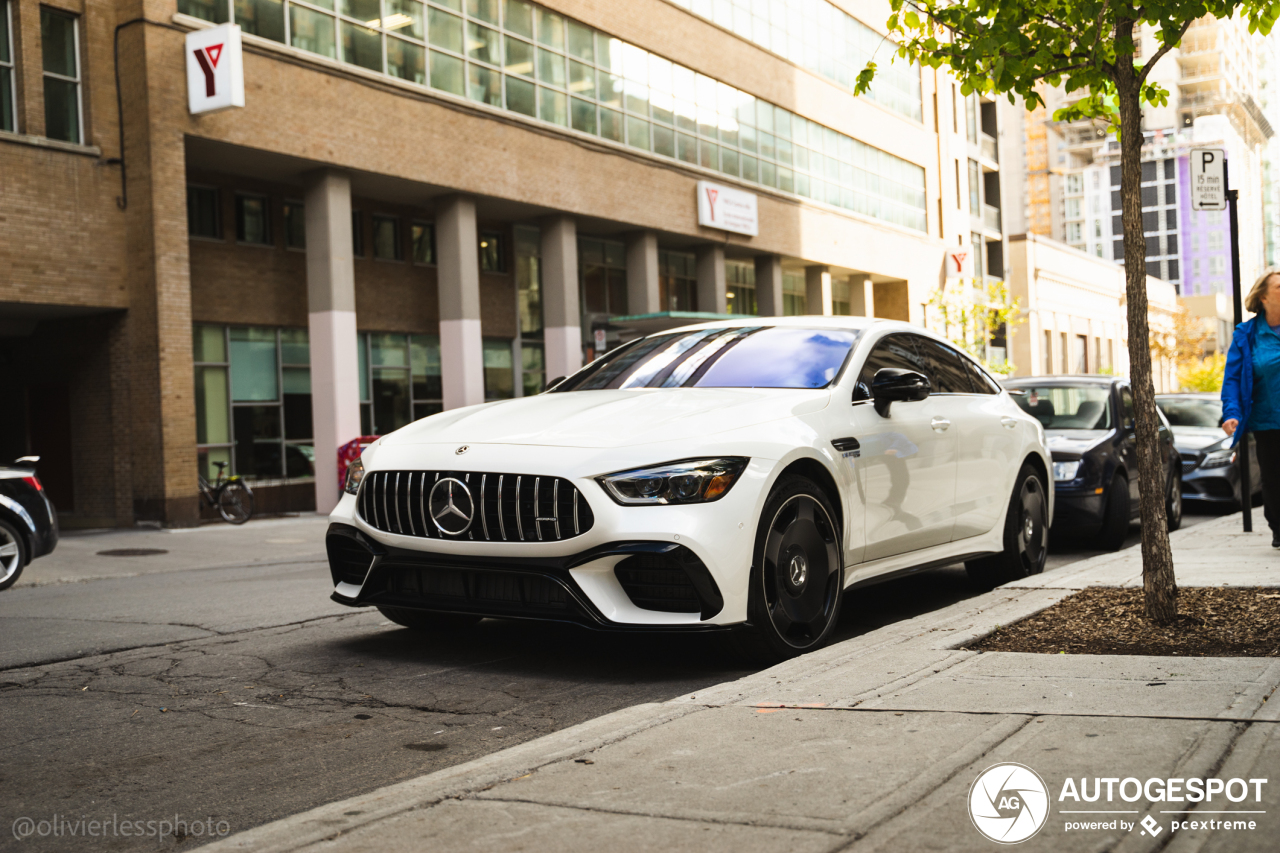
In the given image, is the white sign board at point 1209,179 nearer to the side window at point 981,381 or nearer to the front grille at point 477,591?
the side window at point 981,381

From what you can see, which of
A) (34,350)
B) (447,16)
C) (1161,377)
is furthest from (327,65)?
(1161,377)

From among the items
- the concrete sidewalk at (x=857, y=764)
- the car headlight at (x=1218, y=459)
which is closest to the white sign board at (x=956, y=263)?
the car headlight at (x=1218, y=459)

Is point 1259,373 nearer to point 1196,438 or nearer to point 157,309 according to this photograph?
point 1196,438

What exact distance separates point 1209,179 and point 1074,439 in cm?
260

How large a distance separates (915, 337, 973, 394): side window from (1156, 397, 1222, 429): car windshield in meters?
9.20

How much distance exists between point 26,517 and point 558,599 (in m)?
6.83

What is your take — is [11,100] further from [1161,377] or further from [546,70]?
[1161,377]

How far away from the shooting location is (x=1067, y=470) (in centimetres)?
1054

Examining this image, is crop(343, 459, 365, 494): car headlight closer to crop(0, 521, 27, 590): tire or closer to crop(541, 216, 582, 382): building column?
crop(0, 521, 27, 590): tire

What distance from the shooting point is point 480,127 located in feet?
80.2

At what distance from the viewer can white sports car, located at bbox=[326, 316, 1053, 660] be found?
5152mm

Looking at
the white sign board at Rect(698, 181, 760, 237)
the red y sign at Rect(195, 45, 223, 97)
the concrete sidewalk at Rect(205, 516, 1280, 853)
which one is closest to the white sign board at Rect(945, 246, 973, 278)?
the white sign board at Rect(698, 181, 760, 237)

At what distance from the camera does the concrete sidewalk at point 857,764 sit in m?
2.95

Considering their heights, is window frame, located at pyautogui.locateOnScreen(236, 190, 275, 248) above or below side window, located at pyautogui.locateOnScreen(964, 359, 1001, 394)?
above
